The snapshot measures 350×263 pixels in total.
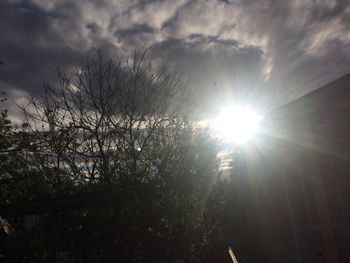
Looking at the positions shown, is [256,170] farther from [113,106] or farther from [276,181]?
[113,106]

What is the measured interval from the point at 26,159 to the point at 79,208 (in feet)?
11.9

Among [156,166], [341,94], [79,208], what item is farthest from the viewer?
[341,94]

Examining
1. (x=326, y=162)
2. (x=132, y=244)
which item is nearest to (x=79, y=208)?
(x=132, y=244)

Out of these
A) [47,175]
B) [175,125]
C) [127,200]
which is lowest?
[127,200]

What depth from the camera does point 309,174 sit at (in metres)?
7.77

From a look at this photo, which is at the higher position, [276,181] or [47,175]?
[276,181]

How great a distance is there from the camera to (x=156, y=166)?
793 cm

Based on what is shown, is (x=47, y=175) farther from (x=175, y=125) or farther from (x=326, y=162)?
(x=326, y=162)

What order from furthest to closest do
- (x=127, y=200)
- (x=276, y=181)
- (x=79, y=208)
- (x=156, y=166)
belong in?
(x=276, y=181) < (x=156, y=166) < (x=127, y=200) < (x=79, y=208)

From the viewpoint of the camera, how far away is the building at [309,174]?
7.37 m

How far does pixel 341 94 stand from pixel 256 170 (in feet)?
19.7

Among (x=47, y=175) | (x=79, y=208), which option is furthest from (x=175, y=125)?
(x=79, y=208)

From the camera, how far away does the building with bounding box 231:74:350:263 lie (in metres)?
7.37

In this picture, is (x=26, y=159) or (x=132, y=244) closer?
(x=132, y=244)
